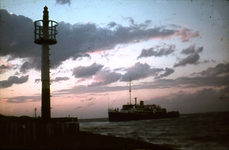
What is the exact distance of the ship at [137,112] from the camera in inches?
3263

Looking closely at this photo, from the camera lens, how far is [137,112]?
285ft

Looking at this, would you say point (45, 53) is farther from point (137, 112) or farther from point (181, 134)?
point (137, 112)

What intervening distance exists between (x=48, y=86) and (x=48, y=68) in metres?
1.78

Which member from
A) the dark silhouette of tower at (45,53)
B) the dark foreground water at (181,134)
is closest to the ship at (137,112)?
the dark foreground water at (181,134)

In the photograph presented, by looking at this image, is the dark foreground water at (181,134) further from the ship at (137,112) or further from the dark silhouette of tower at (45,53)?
the ship at (137,112)

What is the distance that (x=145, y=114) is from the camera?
89938mm

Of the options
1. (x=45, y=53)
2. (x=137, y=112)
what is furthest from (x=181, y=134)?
(x=137, y=112)

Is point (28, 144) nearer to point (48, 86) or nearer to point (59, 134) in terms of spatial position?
point (59, 134)

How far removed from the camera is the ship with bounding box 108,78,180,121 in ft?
272

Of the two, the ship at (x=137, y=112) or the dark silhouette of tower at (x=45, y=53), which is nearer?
the dark silhouette of tower at (x=45, y=53)

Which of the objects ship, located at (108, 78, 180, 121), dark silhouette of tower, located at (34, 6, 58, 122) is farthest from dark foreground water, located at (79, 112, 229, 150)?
ship, located at (108, 78, 180, 121)

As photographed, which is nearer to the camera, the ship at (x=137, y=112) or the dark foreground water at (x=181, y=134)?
the dark foreground water at (x=181, y=134)

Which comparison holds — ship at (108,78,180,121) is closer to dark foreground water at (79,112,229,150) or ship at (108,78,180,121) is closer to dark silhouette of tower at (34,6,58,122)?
dark foreground water at (79,112,229,150)

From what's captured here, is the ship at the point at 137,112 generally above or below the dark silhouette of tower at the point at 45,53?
below
